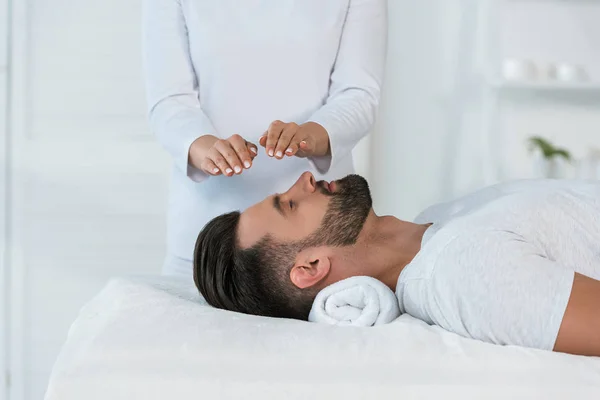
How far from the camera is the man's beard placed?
1543 millimetres

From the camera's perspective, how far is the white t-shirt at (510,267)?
1.15 m

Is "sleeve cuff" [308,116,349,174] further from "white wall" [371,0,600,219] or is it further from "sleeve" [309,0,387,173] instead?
"white wall" [371,0,600,219]

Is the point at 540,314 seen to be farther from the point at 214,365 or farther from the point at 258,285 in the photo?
the point at 258,285

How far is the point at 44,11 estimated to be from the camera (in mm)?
3020

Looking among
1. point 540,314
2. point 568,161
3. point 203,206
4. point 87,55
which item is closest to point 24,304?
point 87,55

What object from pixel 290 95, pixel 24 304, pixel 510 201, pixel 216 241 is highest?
pixel 290 95

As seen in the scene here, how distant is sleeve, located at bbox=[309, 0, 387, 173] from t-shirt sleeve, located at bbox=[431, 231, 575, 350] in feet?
2.12

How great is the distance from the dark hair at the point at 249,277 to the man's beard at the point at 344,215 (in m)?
0.06

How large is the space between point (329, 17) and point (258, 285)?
700 millimetres

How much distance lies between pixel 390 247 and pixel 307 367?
0.48 metres

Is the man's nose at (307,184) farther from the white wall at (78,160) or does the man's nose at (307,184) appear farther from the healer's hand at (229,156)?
the white wall at (78,160)

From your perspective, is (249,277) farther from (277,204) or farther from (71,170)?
(71,170)

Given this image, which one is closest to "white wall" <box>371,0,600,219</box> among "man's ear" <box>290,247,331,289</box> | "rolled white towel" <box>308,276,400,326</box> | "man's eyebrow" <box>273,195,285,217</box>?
"man's eyebrow" <box>273,195,285,217</box>

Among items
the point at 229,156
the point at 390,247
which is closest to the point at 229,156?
the point at 229,156
